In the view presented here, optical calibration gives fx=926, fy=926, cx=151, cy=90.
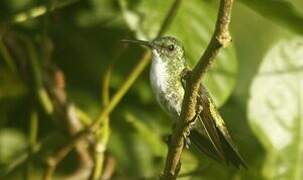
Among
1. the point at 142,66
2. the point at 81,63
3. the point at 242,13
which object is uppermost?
the point at 142,66

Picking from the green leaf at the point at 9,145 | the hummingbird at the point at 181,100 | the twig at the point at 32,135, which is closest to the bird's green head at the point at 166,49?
the hummingbird at the point at 181,100

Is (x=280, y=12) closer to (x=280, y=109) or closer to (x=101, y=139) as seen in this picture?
(x=280, y=109)

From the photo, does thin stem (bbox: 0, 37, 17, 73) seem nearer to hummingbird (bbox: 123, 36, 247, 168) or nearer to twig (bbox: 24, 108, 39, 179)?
twig (bbox: 24, 108, 39, 179)

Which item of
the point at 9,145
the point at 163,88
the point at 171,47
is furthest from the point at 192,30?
the point at 9,145

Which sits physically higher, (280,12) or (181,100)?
(280,12)

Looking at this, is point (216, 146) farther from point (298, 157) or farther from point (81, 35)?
point (81, 35)

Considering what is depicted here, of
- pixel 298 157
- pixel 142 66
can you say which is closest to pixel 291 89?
pixel 298 157
